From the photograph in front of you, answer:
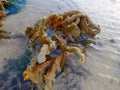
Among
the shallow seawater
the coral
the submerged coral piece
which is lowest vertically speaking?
the shallow seawater

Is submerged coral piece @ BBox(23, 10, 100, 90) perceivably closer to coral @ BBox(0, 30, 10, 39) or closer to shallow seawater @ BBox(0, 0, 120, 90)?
shallow seawater @ BBox(0, 0, 120, 90)

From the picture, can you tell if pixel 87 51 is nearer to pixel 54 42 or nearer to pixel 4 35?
pixel 54 42

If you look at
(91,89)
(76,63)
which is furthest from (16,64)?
(91,89)

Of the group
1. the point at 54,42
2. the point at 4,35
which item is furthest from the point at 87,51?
the point at 4,35

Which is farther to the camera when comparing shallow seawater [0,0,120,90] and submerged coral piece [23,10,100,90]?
shallow seawater [0,0,120,90]

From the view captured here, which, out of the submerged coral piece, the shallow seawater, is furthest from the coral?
the submerged coral piece

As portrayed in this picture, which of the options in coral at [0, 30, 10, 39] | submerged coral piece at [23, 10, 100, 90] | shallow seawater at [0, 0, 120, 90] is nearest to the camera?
submerged coral piece at [23, 10, 100, 90]
